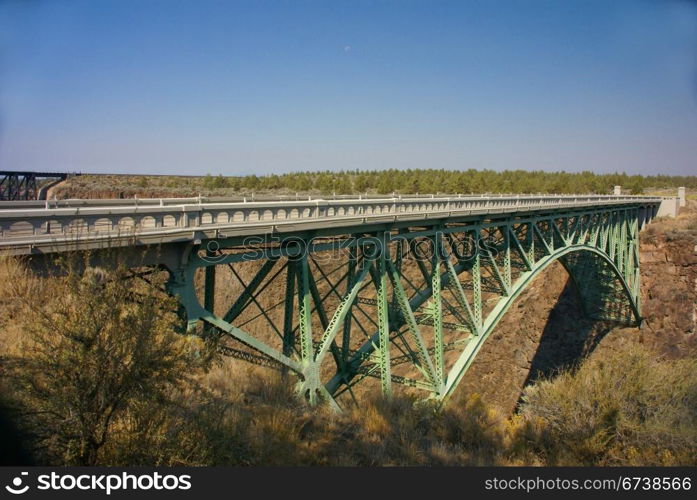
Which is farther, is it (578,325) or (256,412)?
(578,325)

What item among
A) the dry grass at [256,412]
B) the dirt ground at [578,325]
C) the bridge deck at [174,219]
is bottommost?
the dirt ground at [578,325]

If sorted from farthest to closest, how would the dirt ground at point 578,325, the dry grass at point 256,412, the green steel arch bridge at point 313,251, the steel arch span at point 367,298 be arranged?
1. the dirt ground at point 578,325
2. the steel arch span at point 367,298
3. the green steel arch bridge at point 313,251
4. the dry grass at point 256,412

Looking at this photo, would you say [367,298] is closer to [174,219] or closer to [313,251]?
[313,251]

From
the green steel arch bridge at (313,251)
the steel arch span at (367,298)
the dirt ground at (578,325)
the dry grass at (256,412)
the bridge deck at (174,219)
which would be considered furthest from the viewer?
the dirt ground at (578,325)

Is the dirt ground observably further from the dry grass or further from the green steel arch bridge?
the dry grass

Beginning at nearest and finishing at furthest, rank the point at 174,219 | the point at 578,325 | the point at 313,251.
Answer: the point at 174,219
the point at 313,251
the point at 578,325

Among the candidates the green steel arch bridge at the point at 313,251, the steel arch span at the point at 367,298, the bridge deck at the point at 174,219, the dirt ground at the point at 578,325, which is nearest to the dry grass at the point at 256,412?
the bridge deck at the point at 174,219

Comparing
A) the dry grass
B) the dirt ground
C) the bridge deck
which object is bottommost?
the dirt ground

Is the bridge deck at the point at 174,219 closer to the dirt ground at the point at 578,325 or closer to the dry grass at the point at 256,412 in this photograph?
the dry grass at the point at 256,412

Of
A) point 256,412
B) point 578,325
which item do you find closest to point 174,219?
point 256,412

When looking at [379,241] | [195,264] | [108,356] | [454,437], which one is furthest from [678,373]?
[108,356]

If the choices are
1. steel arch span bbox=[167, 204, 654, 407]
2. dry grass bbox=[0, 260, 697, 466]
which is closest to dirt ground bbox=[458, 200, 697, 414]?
steel arch span bbox=[167, 204, 654, 407]

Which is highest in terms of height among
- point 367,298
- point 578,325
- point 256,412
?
point 367,298

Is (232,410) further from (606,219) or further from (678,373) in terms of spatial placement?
(606,219)
